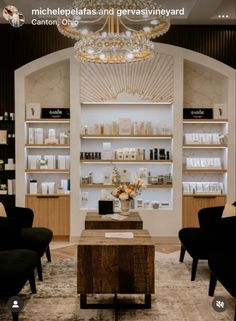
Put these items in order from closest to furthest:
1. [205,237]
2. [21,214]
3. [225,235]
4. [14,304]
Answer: [14,304] < [225,235] < [205,237] < [21,214]

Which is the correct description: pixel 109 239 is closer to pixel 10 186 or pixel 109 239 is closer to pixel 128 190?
pixel 128 190

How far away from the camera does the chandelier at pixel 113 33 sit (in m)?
4.73

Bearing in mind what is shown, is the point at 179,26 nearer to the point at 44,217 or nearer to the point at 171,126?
the point at 171,126

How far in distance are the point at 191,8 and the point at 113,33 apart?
A: 6.01 feet

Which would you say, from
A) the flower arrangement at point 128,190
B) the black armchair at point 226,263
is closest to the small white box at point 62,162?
the flower arrangement at point 128,190

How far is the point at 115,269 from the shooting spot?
3902 millimetres

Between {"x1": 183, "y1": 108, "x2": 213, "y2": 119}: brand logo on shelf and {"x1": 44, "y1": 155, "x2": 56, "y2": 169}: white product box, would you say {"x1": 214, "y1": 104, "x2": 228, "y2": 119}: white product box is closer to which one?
{"x1": 183, "y1": 108, "x2": 213, "y2": 119}: brand logo on shelf

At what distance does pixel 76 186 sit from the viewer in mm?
7000

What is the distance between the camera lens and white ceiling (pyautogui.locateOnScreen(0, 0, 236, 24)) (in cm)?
637

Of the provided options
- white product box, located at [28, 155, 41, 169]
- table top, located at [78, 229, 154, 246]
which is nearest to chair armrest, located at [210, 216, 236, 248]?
table top, located at [78, 229, 154, 246]

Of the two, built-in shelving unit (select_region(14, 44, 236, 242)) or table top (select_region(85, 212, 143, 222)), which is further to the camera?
built-in shelving unit (select_region(14, 44, 236, 242))

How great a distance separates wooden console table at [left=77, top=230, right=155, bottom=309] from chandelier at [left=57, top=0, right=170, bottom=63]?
259cm

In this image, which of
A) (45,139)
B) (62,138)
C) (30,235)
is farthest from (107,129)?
(30,235)

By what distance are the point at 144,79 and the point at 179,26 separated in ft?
3.80
